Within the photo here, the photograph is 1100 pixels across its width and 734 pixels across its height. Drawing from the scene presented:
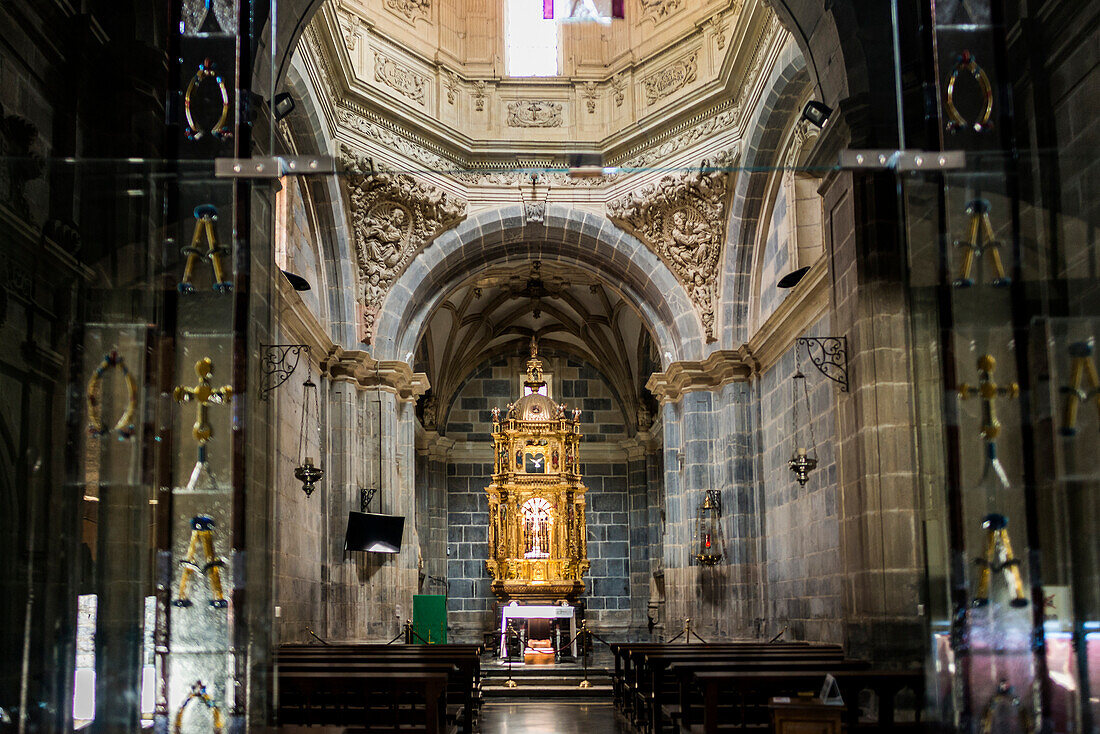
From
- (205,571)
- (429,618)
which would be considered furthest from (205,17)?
(429,618)

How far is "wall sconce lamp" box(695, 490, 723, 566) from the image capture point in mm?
16625

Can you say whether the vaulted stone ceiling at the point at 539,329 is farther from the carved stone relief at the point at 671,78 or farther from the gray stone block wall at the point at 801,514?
the gray stone block wall at the point at 801,514

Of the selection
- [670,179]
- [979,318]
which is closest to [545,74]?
[670,179]

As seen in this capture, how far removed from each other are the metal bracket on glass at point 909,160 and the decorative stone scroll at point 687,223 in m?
11.1

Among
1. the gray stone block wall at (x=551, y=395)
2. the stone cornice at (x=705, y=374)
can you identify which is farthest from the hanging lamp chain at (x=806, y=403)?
the gray stone block wall at (x=551, y=395)

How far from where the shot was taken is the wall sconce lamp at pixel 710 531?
1662 cm

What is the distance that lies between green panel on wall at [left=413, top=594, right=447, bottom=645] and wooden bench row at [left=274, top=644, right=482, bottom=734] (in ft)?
16.9

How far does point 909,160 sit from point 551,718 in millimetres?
9308

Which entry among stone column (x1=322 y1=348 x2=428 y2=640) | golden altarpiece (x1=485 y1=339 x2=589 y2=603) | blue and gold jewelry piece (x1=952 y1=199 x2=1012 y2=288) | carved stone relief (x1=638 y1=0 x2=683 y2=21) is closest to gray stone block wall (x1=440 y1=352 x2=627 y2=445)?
golden altarpiece (x1=485 y1=339 x2=589 y2=603)

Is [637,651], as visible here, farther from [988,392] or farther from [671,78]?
[671,78]

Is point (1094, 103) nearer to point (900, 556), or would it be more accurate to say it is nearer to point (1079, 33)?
point (1079, 33)

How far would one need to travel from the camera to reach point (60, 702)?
486 centimetres

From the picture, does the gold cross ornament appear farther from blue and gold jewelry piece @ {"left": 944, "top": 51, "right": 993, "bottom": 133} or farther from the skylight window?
the skylight window

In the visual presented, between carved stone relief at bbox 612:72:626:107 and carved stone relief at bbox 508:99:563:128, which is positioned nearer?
carved stone relief at bbox 612:72:626:107
